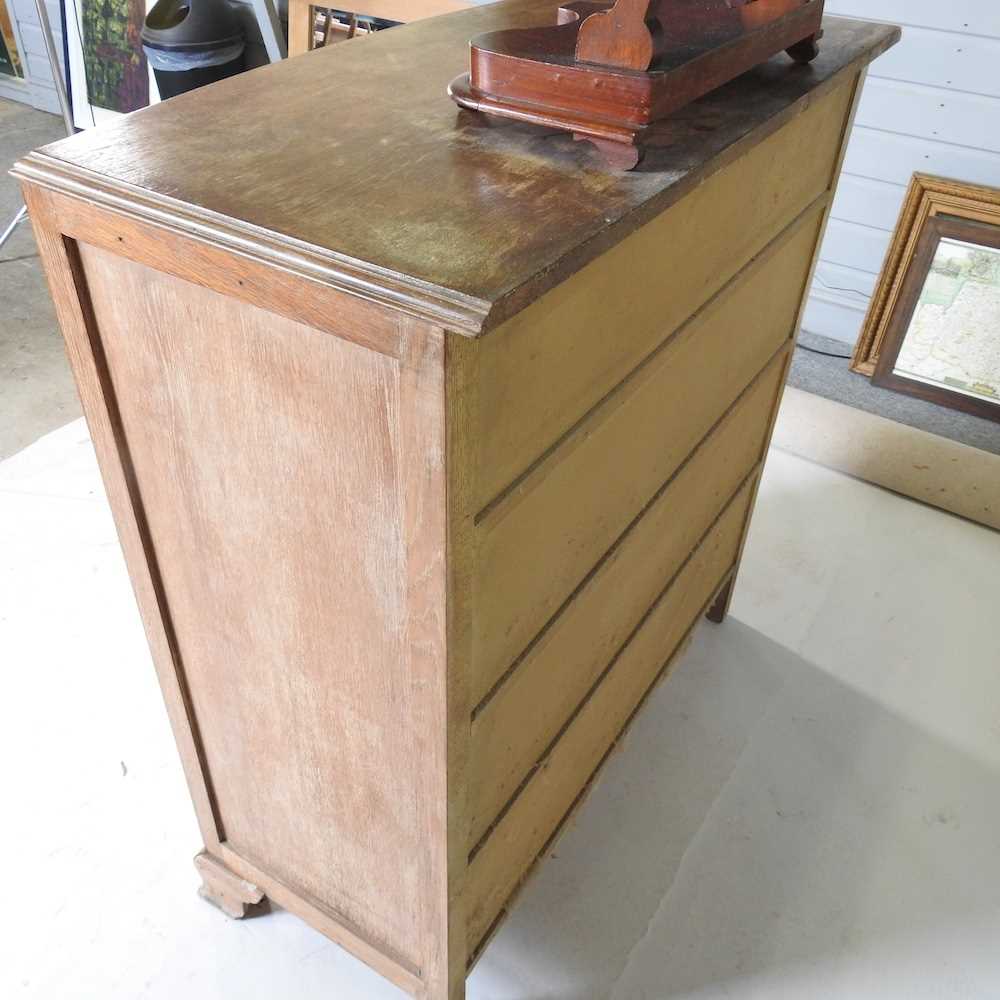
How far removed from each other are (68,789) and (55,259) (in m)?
1.11

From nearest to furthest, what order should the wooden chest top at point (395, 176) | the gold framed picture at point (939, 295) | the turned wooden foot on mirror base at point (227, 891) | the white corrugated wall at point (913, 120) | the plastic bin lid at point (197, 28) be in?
the wooden chest top at point (395, 176), the turned wooden foot on mirror base at point (227, 891), the white corrugated wall at point (913, 120), the gold framed picture at point (939, 295), the plastic bin lid at point (197, 28)

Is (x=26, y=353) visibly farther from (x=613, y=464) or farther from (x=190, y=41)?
(x=613, y=464)

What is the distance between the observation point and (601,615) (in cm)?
129

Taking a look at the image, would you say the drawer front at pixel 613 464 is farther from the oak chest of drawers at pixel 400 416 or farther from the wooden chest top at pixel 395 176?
the wooden chest top at pixel 395 176

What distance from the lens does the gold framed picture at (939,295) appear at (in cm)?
252

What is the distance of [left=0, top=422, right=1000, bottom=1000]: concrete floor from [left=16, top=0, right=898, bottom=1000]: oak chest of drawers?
0.18 meters

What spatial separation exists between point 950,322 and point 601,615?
6.03 ft

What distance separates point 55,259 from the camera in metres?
0.92

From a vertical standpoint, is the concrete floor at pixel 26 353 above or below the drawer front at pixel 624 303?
below

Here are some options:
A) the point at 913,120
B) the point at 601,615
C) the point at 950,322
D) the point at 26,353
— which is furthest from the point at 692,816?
the point at 26,353

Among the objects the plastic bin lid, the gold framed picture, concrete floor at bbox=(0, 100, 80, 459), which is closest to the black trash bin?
the plastic bin lid

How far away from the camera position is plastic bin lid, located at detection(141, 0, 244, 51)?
3.13 m

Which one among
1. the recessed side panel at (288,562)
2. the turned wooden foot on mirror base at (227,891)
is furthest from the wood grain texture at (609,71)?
the turned wooden foot on mirror base at (227,891)

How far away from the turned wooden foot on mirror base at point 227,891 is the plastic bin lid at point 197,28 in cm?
271
